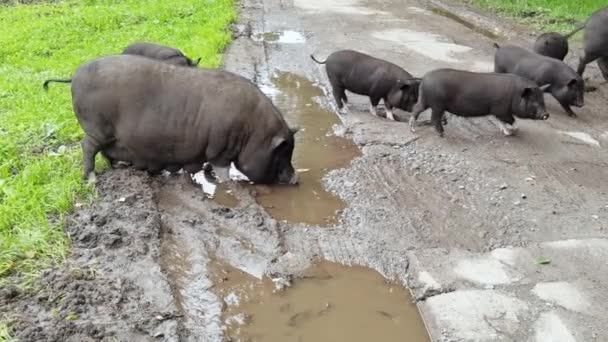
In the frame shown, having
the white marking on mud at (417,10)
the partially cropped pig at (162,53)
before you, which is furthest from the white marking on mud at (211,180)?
the white marking on mud at (417,10)

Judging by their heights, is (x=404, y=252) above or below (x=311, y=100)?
above

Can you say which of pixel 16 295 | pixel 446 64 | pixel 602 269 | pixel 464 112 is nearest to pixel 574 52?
pixel 446 64

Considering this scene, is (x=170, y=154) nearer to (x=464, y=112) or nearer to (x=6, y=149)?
(x=6, y=149)

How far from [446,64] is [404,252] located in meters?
5.54

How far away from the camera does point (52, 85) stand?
802 centimetres

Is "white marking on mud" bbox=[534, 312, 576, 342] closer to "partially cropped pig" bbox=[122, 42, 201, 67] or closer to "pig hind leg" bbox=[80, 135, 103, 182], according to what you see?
"pig hind leg" bbox=[80, 135, 103, 182]

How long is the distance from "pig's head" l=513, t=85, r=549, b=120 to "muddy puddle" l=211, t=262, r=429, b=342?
10.4ft

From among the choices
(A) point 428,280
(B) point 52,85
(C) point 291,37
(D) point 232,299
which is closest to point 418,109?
(A) point 428,280

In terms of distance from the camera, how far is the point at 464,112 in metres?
6.68

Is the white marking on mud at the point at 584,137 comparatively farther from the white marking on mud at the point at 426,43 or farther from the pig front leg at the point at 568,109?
the white marking on mud at the point at 426,43

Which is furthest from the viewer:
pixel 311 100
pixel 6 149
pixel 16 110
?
pixel 311 100

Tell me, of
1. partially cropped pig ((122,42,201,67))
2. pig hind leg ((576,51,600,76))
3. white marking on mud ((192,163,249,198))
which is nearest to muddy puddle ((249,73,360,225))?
white marking on mud ((192,163,249,198))

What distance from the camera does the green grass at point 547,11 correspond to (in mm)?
12320

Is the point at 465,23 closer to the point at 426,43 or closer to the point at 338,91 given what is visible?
the point at 426,43
